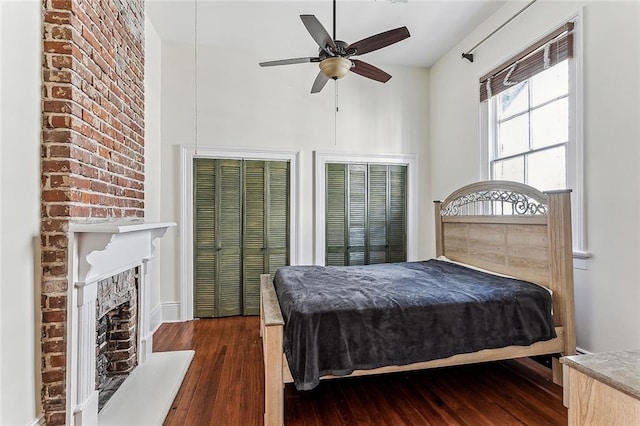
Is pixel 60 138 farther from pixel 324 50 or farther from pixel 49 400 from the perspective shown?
pixel 324 50

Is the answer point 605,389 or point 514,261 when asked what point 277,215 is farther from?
point 605,389

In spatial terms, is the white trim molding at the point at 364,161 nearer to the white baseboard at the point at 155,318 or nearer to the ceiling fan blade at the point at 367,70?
the ceiling fan blade at the point at 367,70

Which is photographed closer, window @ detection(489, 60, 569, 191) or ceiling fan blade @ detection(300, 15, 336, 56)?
ceiling fan blade @ detection(300, 15, 336, 56)

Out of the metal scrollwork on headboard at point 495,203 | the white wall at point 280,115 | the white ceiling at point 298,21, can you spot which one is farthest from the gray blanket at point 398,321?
the white ceiling at point 298,21

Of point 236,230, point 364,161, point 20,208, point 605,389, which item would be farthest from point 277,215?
point 605,389

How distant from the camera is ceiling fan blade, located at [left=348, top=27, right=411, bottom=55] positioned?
2250mm

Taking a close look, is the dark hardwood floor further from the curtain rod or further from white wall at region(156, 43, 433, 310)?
the curtain rod

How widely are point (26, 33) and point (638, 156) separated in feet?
11.9

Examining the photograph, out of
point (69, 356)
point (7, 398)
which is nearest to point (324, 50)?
point (69, 356)

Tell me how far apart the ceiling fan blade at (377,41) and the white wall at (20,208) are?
1851 millimetres

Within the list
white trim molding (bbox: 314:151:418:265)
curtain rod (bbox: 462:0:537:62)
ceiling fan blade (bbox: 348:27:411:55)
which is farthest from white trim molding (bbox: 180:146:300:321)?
curtain rod (bbox: 462:0:537:62)

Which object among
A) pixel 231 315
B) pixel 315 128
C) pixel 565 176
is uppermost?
pixel 315 128

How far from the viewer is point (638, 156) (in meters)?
2.12

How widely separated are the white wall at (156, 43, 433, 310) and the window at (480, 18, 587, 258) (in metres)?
1.16
